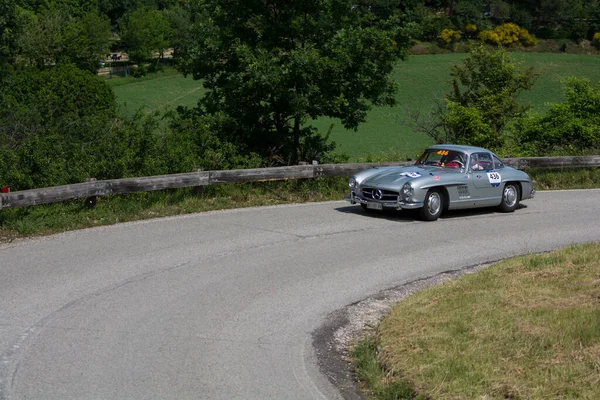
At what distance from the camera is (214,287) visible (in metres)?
10.1

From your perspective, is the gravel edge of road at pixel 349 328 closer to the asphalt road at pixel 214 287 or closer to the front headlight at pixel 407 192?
the asphalt road at pixel 214 287

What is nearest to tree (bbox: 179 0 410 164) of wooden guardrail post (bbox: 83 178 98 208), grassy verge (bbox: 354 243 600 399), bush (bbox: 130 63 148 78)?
wooden guardrail post (bbox: 83 178 98 208)

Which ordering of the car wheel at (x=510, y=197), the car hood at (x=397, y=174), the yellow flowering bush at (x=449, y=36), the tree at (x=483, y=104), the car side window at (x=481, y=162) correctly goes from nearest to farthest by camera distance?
the car hood at (x=397, y=174) → the car side window at (x=481, y=162) → the car wheel at (x=510, y=197) → the tree at (x=483, y=104) → the yellow flowering bush at (x=449, y=36)

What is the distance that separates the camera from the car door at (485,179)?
1570 centimetres

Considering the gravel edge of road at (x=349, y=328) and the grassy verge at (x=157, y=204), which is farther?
the grassy verge at (x=157, y=204)

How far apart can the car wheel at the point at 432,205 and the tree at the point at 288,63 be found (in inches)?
212

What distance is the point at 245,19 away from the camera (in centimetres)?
2116

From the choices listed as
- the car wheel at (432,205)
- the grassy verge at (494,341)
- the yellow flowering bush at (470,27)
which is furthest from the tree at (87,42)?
the grassy verge at (494,341)

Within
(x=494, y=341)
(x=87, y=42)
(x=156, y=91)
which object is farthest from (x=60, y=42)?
(x=494, y=341)

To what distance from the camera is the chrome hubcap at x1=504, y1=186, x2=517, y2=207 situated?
16.4m

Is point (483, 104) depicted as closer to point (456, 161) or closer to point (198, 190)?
point (456, 161)

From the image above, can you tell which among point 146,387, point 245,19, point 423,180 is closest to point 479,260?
point 423,180

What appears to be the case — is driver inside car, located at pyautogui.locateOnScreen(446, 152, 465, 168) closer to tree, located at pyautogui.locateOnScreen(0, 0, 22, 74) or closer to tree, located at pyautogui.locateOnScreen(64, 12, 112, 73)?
tree, located at pyautogui.locateOnScreen(0, 0, 22, 74)

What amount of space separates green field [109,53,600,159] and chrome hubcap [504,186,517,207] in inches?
1009
